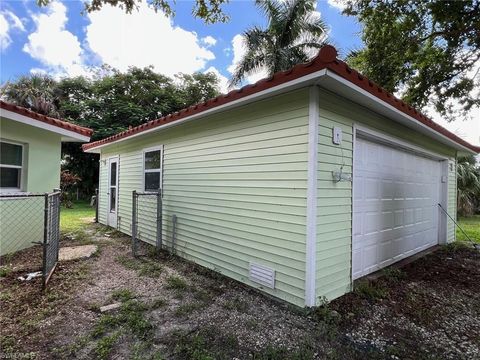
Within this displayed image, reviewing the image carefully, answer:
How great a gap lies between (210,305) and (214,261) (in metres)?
1.22

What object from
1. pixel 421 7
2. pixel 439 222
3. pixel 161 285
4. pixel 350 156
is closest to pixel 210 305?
pixel 161 285

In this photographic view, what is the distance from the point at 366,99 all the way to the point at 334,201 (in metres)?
1.32

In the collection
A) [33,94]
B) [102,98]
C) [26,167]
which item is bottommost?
[26,167]

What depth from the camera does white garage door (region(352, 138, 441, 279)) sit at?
157 inches

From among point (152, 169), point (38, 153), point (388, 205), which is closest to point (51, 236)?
point (38, 153)

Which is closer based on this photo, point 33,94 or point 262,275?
point 262,275

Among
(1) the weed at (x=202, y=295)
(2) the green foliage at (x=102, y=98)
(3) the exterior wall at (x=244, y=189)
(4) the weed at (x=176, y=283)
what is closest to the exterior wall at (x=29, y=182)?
(3) the exterior wall at (x=244, y=189)

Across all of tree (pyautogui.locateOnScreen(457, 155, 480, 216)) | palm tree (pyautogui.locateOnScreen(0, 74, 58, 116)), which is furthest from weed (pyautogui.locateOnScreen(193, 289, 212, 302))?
palm tree (pyautogui.locateOnScreen(0, 74, 58, 116))

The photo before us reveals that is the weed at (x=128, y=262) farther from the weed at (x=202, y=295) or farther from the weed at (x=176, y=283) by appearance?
the weed at (x=202, y=295)

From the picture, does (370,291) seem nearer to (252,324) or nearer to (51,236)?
(252,324)

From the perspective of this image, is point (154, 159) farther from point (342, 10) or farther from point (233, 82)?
point (233, 82)

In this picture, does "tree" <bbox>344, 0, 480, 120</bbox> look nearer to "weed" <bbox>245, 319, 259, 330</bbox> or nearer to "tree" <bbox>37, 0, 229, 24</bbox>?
"tree" <bbox>37, 0, 229, 24</bbox>

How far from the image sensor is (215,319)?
2.91 metres

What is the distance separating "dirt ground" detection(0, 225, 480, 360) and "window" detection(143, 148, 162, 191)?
7.22ft
